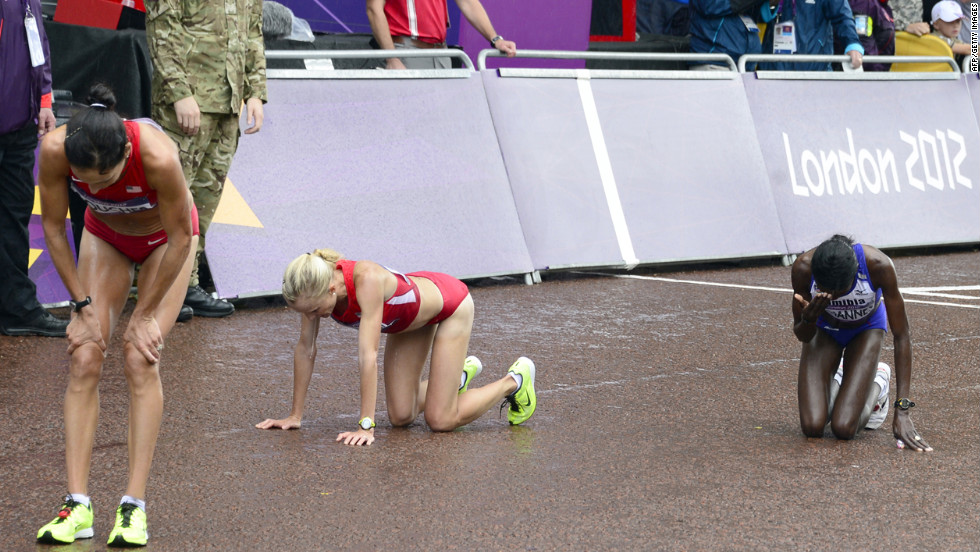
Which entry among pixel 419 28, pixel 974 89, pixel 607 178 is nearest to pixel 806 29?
pixel 974 89

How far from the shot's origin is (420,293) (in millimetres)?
5910

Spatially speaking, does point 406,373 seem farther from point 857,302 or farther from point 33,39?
point 33,39

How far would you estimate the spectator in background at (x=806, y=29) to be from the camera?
41.6ft

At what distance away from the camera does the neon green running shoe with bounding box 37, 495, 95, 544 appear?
4129mm

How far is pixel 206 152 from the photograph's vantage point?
8.26m

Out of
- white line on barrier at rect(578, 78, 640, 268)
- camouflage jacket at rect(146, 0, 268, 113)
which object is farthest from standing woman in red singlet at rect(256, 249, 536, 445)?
white line on barrier at rect(578, 78, 640, 268)

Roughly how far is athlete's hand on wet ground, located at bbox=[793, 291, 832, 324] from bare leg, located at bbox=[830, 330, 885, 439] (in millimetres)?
404

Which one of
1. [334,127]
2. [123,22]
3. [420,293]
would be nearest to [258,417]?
[420,293]

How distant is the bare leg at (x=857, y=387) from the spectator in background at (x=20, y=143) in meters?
4.81

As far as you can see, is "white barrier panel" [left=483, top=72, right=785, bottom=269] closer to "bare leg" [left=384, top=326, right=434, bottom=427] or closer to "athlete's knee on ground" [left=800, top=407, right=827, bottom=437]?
"bare leg" [left=384, top=326, right=434, bottom=427]

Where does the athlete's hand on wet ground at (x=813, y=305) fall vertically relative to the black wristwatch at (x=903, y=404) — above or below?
above

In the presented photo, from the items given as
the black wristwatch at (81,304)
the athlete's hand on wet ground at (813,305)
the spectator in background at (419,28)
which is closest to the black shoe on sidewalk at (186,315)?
the spectator in background at (419,28)

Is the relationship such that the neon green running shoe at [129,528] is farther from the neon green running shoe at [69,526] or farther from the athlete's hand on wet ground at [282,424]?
the athlete's hand on wet ground at [282,424]

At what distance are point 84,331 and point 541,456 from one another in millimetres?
2137
